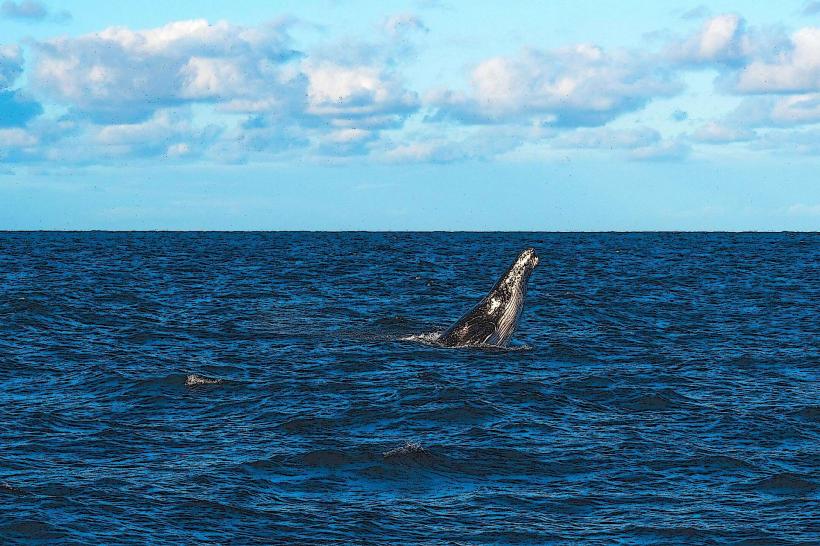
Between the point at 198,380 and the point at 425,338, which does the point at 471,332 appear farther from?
the point at 198,380

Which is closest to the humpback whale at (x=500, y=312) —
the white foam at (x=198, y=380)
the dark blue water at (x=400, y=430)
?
the dark blue water at (x=400, y=430)

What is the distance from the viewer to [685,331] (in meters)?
28.0

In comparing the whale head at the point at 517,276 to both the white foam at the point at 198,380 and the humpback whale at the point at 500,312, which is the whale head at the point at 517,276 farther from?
the white foam at the point at 198,380

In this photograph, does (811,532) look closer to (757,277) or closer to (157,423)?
(157,423)

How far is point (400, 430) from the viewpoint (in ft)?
48.2

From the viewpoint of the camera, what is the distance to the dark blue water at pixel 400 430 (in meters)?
10.5

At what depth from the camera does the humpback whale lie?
78.1 ft

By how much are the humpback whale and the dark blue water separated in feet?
2.45

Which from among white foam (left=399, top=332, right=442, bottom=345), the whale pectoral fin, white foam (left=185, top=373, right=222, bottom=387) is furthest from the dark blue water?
the whale pectoral fin

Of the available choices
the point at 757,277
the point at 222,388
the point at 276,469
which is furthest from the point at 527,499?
the point at 757,277

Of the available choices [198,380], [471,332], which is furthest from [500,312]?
[198,380]

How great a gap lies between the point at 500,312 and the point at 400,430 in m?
9.59

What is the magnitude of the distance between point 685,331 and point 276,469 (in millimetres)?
18292

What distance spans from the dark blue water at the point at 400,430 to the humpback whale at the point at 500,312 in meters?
0.75
